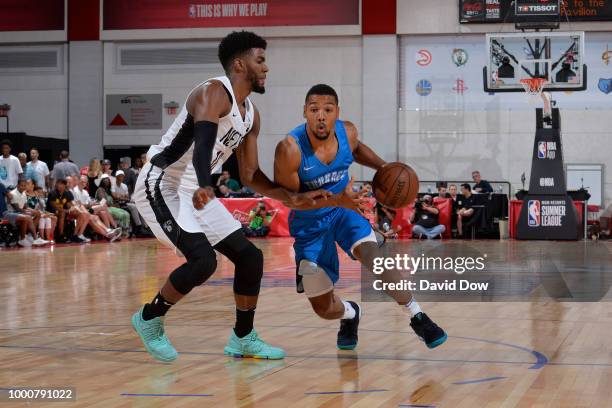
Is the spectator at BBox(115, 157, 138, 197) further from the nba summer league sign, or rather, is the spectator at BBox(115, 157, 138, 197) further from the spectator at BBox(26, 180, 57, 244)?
the nba summer league sign

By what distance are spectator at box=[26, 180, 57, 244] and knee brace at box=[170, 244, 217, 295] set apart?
463 inches

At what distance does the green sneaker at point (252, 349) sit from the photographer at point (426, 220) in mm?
14216

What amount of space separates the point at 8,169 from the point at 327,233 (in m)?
12.1

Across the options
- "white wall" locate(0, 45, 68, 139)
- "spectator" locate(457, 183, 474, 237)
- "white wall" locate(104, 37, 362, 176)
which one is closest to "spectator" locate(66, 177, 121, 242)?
"white wall" locate(104, 37, 362, 176)

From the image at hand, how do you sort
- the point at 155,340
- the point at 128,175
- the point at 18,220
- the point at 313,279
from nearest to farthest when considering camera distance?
1. the point at 155,340
2. the point at 313,279
3. the point at 18,220
4. the point at 128,175

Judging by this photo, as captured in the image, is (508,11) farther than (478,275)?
Yes

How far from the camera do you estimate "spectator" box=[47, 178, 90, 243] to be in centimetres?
1647

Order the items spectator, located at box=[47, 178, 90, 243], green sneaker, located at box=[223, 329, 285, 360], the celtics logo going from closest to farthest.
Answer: green sneaker, located at box=[223, 329, 285, 360], spectator, located at box=[47, 178, 90, 243], the celtics logo

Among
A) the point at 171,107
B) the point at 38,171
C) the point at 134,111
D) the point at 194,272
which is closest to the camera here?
the point at 194,272

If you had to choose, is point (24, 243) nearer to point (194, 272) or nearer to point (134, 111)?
point (134, 111)

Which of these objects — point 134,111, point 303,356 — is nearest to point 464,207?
point 134,111

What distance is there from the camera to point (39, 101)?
24297 mm

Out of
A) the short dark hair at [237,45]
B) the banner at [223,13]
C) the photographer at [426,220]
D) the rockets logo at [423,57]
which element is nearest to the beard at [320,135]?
the short dark hair at [237,45]

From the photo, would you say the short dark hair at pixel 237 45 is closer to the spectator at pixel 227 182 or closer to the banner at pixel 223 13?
the spectator at pixel 227 182
